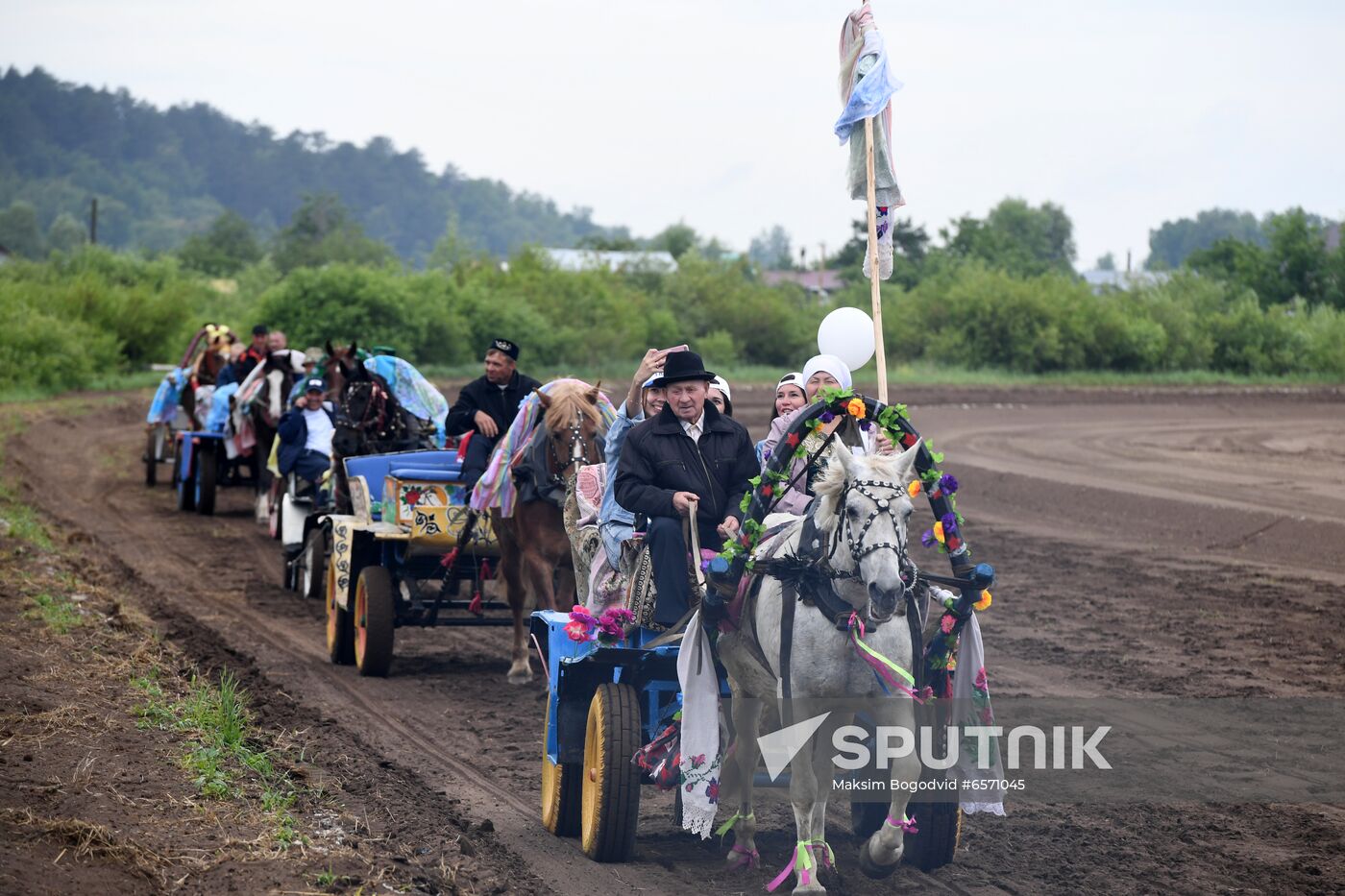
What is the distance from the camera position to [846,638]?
564 centimetres

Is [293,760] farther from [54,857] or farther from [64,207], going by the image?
[64,207]

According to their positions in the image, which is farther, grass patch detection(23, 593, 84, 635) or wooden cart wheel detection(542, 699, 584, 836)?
grass patch detection(23, 593, 84, 635)

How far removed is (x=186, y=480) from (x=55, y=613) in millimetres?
8933

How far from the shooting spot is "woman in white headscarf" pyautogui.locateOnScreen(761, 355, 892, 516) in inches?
241

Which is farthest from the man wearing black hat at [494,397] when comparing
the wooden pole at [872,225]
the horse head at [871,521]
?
the horse head at [871,521]

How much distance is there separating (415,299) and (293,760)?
36.4 meters

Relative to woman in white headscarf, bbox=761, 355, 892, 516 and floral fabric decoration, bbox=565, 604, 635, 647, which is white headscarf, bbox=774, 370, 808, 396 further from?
floral fabric decoration, bbox=565, 604, 635, 647

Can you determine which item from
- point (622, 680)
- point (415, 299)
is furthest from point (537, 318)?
point (622, 680)

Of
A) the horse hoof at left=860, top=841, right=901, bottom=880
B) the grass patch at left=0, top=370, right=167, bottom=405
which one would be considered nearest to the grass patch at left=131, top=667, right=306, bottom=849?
the horse hoof at left=860, top=841, right=901, bottom=880

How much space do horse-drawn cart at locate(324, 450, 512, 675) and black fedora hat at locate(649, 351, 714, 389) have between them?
3928mm

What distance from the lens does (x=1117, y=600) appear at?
13.7 m

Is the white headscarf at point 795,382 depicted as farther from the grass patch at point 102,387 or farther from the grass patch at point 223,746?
the grass patch at point 102,387

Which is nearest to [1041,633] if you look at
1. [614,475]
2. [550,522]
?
[550,522]

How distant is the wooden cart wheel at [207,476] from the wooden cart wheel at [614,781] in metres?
13.8
